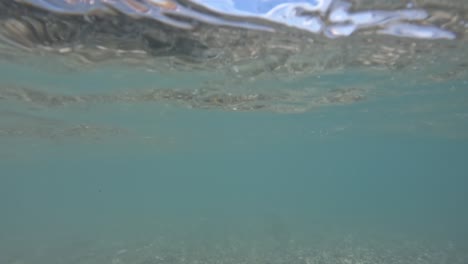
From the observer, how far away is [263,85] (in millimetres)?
21453

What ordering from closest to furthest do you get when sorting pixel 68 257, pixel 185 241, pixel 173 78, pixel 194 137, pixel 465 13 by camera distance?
pixel 465 13
pixel 173 78
pixel 68 257
pixel 185 241
pixel 194 137

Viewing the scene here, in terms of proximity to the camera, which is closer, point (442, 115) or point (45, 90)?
point (45, 90)

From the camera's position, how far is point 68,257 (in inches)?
957

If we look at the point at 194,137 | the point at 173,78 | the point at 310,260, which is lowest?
the point at 310,260

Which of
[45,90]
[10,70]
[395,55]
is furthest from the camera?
[45,90]

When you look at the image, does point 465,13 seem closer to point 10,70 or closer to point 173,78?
point 173,78

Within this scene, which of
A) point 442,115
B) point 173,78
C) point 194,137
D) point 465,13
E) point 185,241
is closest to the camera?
point 465,13

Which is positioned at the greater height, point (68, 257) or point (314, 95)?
point (314, 95)

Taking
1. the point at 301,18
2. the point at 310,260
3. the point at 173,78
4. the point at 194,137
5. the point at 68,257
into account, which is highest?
the point at 301,18

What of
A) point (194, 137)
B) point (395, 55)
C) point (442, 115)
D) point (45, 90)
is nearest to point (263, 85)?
point (395, 55)

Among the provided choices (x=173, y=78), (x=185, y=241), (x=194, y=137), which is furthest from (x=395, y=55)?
(x=194, y=137)

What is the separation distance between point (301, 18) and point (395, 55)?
22.0 ft

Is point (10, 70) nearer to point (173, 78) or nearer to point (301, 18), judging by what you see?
point (173, 78)

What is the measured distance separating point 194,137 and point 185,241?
23.6 metres
